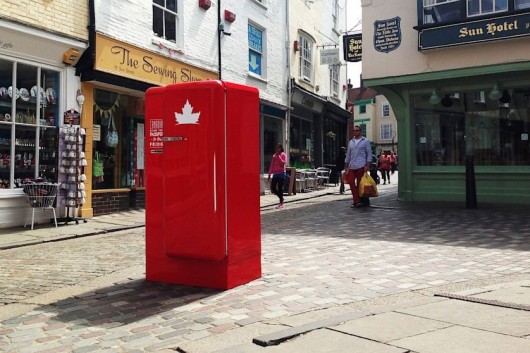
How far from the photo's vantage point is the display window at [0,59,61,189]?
9.28 metres

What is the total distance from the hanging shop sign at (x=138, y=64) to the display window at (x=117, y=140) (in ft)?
2.08

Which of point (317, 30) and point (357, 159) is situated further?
point (317, 30)

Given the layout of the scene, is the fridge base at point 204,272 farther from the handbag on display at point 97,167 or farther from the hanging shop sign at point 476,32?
the hanging shop sign at point 476,32

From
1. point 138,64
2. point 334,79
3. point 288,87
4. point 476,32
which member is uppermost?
point 334,79

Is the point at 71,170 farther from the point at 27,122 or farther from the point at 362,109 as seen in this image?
the point at 362,109

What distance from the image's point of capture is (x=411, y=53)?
12.1 meters

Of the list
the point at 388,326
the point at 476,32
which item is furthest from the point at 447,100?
the point at 388,326

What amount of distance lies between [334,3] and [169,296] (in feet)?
74.0

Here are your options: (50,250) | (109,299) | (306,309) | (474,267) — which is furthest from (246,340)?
(50,250)

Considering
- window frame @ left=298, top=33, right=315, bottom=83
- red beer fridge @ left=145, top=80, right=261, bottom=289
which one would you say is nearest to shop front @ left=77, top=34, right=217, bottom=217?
red beer fridge @ left=145, top=80, right=261, bottom=289

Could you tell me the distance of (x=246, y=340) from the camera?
3203 mm

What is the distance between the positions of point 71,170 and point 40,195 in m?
0.87

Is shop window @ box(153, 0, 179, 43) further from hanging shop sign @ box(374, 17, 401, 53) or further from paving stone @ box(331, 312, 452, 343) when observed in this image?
paving stone @ box(331, 312, 452, 343)

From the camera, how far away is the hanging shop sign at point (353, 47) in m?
17.1
